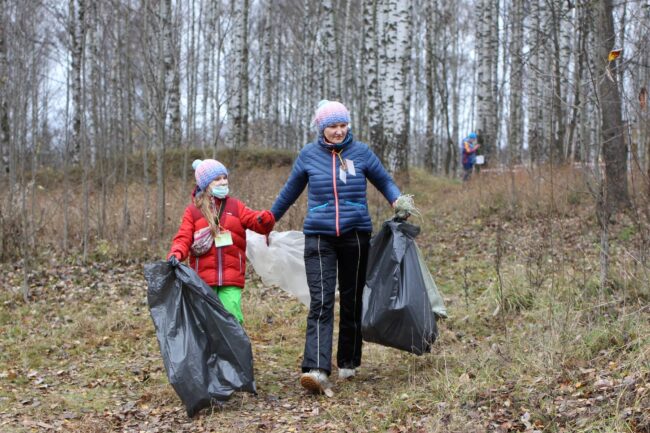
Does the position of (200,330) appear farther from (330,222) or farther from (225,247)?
(330,222)

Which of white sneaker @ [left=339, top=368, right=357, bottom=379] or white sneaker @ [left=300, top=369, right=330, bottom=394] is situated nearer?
white sneaker @ [left=300, top=369, right=330, bottom=394]

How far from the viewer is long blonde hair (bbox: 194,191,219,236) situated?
467 cm

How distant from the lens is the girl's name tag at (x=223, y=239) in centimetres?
469

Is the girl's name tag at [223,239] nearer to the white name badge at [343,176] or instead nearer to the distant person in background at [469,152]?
the white name badge at [343,176]

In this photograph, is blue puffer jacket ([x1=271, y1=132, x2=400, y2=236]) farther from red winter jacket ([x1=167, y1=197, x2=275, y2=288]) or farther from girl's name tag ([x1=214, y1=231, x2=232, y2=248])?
girl's name tag ([x1=214, y1=231, x2=232, y2=248])

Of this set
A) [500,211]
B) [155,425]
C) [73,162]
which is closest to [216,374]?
[155,425]

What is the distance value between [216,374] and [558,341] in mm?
2242

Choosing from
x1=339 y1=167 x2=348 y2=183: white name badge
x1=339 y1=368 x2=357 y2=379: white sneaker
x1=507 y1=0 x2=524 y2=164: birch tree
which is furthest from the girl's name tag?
x1=507 y1=0 x2=524 y2=164: birch tree

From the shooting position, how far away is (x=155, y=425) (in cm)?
420

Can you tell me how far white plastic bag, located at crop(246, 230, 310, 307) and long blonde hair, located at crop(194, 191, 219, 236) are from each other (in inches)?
31.3

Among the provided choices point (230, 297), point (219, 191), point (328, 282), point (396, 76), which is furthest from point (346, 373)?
point (396, 76)

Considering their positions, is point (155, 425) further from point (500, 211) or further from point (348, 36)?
point (348, 36)

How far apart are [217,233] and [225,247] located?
117mm

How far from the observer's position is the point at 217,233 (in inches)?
185
